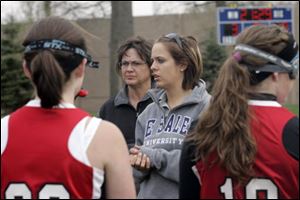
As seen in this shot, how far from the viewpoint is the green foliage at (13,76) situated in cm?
2733

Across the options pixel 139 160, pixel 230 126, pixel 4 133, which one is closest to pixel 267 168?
pixel 230 126

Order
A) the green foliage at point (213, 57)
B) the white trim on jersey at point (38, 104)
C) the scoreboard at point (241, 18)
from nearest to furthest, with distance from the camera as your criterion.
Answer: the white trim on jersey at point (38, 104)
the scoreboard at point (241, 18)
the green foliage at point (213, 57)

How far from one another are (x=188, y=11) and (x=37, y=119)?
3453 cm

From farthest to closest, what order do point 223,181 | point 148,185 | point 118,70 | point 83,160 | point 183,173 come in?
point 118,70, point 148,185, point 183,173, point 223,181, point 83,160

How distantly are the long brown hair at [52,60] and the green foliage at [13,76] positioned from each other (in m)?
24.6

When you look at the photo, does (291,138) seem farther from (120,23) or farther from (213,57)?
(213,57)

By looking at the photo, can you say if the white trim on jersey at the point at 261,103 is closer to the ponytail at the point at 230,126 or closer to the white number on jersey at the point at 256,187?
the ponytail at the point at 230,126

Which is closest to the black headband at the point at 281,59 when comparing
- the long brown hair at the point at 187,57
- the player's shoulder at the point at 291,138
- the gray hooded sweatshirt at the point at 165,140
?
the player's shoulder at the point at 291,138

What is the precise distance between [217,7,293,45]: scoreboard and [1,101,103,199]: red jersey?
17154 mm

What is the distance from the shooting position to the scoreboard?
19.8m

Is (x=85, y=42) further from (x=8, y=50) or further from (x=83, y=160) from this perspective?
(x=8, y=50)

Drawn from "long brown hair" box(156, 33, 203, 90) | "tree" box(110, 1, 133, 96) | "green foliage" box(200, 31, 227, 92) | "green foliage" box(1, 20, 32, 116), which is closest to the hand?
"long brown hair" box(156, 33, 203, 90)

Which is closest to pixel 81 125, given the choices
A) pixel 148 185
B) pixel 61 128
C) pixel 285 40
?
pixel 61 128

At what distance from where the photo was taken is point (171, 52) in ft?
14.4
